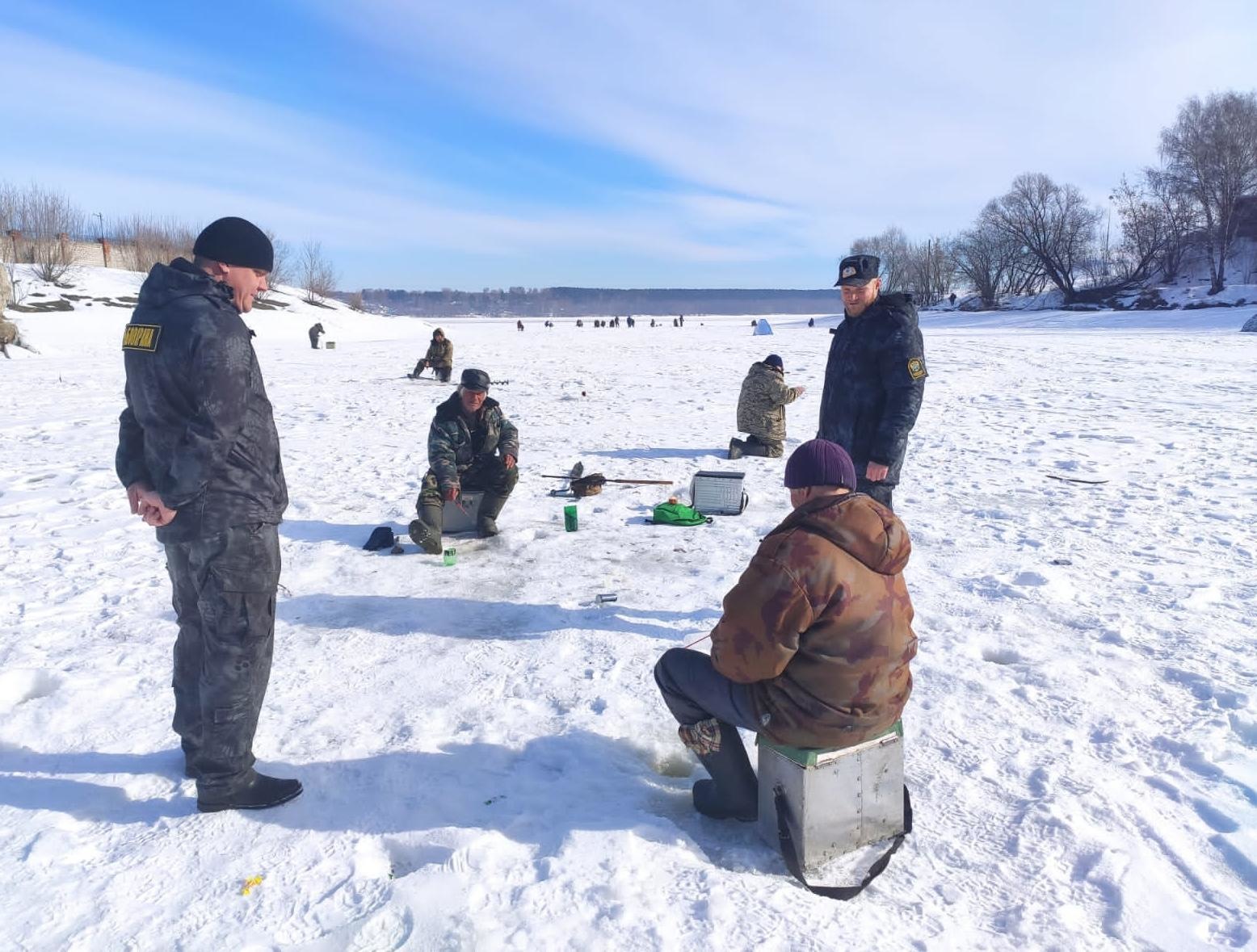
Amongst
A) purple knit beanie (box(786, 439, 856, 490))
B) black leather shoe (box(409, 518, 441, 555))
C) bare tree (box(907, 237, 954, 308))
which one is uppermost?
bare tree (box(907, 237, 954, 308))

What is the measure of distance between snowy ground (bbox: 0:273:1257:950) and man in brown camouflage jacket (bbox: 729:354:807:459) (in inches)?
58.0

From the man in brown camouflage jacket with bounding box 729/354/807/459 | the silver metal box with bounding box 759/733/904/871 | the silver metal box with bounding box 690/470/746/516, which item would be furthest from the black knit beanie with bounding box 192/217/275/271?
the man in brown camouflage jacket with bounding box 729/354/807/459

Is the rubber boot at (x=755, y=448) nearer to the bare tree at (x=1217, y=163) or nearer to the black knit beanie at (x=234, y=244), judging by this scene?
the black knit beanie at (x=234, y=244)

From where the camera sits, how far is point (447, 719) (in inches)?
145

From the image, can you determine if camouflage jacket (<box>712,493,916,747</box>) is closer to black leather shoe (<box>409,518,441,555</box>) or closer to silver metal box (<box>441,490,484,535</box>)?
black leather shoe (<box>409,518,441,555</box>)

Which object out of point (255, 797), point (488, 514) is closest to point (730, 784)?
point (255, 797)

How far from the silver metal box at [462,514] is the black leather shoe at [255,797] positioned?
3413 mm

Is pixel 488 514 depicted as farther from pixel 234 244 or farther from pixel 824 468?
pixel 824 468

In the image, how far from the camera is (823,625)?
2.44 metres

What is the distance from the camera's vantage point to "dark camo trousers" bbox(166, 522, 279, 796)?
283cm

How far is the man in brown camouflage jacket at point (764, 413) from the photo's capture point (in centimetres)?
971

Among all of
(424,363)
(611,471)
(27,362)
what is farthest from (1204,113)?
(27,362)

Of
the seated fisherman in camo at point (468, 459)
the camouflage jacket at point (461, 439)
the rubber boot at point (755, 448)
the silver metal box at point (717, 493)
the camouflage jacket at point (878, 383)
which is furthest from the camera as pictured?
the rubber boot at point (755, 448)

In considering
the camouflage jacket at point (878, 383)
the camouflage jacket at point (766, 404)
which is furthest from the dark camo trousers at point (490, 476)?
the camouflage jacket at point (766, 404)
